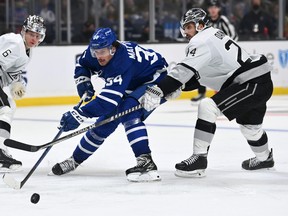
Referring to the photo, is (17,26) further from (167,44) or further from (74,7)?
(167,44)

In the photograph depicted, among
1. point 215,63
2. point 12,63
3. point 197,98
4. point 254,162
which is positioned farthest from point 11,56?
point 197,98

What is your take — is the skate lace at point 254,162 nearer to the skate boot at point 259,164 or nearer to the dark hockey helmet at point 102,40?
the skate boot at point 259,164

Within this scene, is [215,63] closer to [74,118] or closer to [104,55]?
[104,55]

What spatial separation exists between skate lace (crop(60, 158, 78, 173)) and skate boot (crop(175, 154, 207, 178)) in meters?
0.60

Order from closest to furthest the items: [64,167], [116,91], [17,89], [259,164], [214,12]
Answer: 1. [116,91]
2. [64,167]
3. [259,164]
4. [17,89]
5. [214,12]

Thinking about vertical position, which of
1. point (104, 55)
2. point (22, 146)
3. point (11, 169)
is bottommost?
point (11, 169)

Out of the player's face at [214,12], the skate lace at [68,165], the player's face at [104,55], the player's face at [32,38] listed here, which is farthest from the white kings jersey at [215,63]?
the player's face at [214,12]

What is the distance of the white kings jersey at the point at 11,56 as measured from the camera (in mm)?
4980

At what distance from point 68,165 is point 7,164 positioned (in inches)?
15.4

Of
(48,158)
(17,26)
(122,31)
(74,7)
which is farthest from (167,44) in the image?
(48,158)

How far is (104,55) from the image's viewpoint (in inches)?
173

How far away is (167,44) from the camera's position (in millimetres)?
10352

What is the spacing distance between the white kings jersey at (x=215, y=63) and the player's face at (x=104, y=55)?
1.15 ft

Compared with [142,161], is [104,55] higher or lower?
higher
